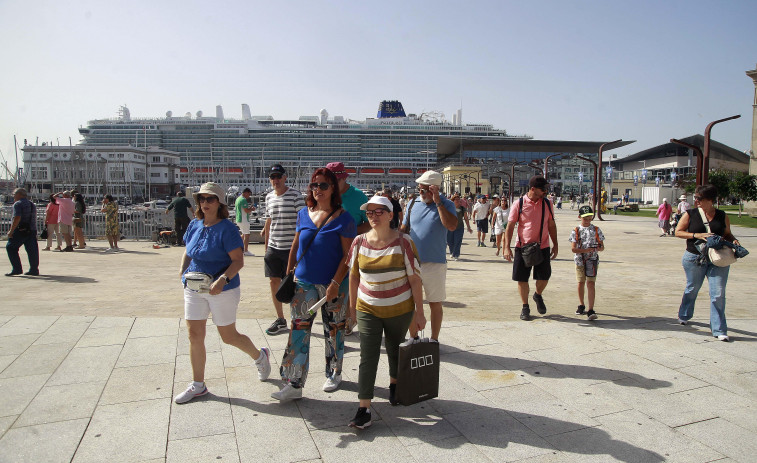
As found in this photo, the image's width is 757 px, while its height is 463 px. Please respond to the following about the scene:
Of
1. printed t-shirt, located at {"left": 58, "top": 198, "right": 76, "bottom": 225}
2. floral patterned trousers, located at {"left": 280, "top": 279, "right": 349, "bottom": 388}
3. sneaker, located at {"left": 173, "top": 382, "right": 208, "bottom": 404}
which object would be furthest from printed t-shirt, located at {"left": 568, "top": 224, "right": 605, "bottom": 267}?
printed t-shirt, located at {"left": 58, "top": 198, "right": 76, "bottom": 225}

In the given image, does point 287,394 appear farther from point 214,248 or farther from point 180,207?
point 180,207

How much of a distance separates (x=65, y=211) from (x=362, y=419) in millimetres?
11401

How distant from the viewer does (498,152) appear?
3447 inches

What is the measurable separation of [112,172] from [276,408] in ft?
308

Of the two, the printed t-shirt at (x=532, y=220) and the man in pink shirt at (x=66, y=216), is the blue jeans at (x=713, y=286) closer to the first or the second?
the printed t-shirt at (x=532, y=220)

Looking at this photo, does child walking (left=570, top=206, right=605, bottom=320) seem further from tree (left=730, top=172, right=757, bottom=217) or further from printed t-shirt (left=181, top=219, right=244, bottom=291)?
tree (left=730, top=172, right=757, bottom=217)

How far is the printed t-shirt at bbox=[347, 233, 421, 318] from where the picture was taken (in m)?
3.07

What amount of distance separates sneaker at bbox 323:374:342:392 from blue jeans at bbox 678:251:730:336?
3.72 m

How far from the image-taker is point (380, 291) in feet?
10.1

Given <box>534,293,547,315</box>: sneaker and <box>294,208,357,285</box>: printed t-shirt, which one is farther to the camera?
<box>534,293,547,315</box>: sneaker

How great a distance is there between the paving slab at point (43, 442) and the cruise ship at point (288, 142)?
84.5 metres

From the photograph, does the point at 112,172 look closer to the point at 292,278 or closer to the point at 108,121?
the point at 108,121

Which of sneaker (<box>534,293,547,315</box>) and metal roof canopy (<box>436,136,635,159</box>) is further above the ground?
metal roof canopy (<box>436,136,635,159</box>)

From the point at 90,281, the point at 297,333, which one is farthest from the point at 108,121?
the point at 297,333
